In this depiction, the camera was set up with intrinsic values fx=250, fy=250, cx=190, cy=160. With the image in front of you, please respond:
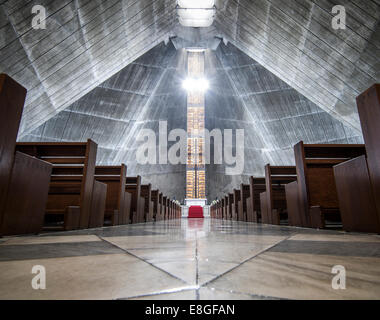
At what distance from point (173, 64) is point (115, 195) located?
13.2 m

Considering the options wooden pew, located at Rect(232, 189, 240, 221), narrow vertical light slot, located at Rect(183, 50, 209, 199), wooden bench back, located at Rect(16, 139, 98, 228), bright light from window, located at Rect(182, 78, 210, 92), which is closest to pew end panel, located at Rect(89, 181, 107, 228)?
wooden bench back, located at Rect(16, 139, 98, 228)

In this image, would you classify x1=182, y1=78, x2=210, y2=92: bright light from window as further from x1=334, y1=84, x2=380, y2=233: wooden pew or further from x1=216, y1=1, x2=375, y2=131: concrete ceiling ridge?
x1=334, y1=84, x2=380, y2=233: wooden pew

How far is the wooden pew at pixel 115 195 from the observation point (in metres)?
4.03

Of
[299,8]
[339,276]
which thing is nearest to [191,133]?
[299,8]

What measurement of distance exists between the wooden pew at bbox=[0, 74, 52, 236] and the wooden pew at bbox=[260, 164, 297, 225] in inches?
127

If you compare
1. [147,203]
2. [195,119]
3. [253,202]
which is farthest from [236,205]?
[195,119]

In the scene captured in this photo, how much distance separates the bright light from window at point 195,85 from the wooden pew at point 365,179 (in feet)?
Answer: 52.9

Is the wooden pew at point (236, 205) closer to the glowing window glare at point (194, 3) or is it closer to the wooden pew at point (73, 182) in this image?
the wooden pew at point (73, 182)

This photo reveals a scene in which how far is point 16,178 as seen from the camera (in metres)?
1.88

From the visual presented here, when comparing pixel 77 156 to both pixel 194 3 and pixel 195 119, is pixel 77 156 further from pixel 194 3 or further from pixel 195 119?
pixel 195 119

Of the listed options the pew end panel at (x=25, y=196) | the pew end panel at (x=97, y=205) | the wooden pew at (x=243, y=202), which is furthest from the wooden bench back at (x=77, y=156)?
the wooden pew at (x=243, y=202)

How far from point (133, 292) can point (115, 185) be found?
416cm

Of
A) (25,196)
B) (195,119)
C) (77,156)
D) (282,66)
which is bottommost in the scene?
(25,196)

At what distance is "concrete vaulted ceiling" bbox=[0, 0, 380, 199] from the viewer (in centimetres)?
549
